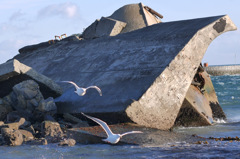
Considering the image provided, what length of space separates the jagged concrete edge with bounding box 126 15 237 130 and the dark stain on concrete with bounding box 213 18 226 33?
38 cm

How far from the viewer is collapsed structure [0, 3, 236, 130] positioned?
912 cm

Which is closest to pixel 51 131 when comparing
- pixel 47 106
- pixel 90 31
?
pixel 47 106

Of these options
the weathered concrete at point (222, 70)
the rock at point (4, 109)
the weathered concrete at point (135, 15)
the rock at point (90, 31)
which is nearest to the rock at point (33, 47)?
the rock at point (90, 31)

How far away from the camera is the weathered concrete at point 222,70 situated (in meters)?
67.8

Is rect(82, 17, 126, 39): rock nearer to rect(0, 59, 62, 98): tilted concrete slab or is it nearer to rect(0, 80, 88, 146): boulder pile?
rect(0, 59, 62, 98): tilted concrete slab

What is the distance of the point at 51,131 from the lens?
8703 millimetres

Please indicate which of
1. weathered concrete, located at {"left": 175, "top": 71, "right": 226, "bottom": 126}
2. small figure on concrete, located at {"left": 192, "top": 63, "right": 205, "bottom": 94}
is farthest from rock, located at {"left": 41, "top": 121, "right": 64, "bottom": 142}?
small figure on concrete, located at {"left": 192, "top": 63, "right": 205, "bottom": 94}

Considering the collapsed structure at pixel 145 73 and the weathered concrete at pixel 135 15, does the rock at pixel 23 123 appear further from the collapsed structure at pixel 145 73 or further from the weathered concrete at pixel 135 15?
the weathered concrete at pixel 135 15

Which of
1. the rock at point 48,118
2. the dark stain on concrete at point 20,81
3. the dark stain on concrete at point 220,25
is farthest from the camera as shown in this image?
the dark stain on concrete at point 220,25

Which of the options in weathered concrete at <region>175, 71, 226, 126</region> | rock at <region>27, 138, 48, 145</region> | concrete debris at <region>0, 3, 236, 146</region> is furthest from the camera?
weathered concrete at <region>175, 71, 226, 126</region>

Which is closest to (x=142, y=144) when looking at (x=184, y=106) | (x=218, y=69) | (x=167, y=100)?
(x=167, y=100)

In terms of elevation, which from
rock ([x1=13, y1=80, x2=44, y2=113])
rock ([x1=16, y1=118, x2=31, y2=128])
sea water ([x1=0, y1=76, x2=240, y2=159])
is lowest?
sea water ([x1=0, y1=76, x2=240, y2=159])

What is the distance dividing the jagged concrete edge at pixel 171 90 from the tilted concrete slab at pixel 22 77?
2610 mm

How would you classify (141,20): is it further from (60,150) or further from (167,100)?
(60,150)
